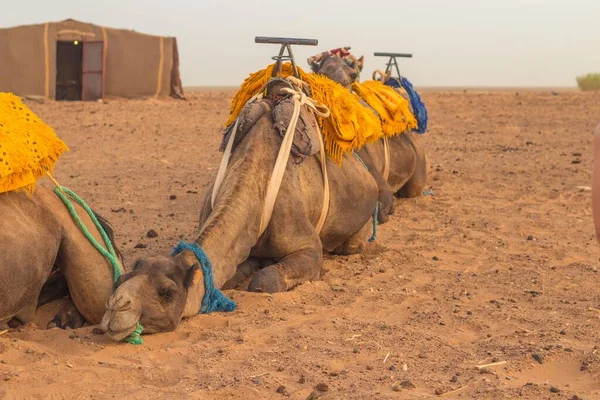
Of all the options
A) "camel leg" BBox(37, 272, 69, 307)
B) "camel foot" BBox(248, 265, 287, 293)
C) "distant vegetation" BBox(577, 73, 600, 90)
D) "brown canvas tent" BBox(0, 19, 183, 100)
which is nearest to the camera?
"camel leg" BBox(37, 272, 69, 307)

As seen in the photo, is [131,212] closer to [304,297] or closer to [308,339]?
[304,297]

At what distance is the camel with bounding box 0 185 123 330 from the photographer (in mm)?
4730

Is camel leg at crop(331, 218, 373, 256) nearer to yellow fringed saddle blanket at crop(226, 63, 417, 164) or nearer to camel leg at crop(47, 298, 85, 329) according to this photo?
yellow fringed saddle blanket at crop(226, 63, 417, 164)

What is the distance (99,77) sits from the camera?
2352cm

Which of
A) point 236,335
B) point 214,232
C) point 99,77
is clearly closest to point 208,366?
point 236,335

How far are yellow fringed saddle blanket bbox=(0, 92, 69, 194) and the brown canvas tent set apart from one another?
1868 cm

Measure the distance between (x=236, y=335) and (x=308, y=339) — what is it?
39cm

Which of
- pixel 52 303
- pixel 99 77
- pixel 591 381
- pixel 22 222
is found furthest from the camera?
pixel 99 77

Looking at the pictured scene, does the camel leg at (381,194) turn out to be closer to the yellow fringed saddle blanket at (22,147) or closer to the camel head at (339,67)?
the camel head at (339,67)

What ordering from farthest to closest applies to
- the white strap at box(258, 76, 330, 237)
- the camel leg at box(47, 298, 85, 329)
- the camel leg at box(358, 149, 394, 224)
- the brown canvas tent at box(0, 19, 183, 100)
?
the brown canvas tent at box(0, 19, 183, 100), the camel leg at box(358, 149, 394, 224), the white strap at box(258, 76, 330, 237), the camel leg at box(47, 298, 85, 329)

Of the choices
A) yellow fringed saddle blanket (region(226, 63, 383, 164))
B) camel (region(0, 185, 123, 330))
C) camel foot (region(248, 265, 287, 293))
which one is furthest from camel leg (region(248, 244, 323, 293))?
yellow fringed saddle blanket (region(226, 63, 383, 164))

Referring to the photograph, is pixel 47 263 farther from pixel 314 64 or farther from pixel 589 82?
pixel 589 82

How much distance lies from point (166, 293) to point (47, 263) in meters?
0.69

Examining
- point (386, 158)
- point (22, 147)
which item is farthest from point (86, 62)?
point (22, 147)
